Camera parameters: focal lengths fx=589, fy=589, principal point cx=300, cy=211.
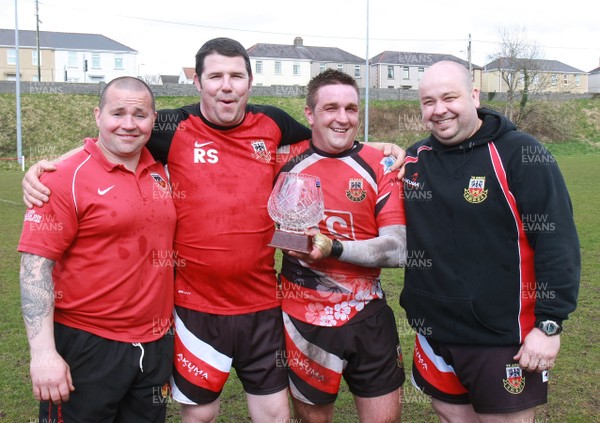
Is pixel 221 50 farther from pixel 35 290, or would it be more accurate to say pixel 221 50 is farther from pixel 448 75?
pixel 35 290

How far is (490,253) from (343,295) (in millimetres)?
953

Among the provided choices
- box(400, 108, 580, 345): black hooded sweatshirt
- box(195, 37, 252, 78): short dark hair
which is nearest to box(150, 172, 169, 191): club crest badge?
box(195, 37, 252, 78): short dark hair

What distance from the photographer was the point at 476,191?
3309mm

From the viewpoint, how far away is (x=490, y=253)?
331cm

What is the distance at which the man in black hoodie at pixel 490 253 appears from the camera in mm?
3131

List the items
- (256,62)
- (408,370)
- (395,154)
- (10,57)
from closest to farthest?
(395,154) < (408,370) < (10,57) < (256,62)

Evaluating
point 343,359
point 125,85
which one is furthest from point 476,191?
point 125,85

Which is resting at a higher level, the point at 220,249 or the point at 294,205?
the point at 294,205

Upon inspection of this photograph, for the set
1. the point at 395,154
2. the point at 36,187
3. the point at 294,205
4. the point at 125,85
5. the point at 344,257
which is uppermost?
the point at 125,85

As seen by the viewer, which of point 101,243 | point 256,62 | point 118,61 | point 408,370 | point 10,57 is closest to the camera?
point 101,243

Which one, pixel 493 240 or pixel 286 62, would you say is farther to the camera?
pixel 286 62

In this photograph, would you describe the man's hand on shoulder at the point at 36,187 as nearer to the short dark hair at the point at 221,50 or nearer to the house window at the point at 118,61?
the short dark hair at the point at 221,50

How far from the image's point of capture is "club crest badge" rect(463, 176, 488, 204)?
10.8ft

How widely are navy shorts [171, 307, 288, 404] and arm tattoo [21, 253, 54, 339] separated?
2.90ft
